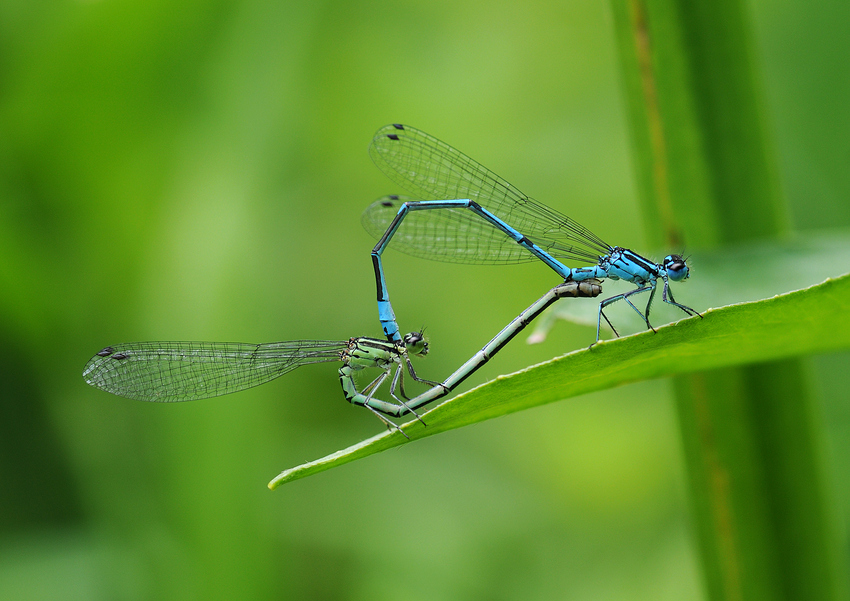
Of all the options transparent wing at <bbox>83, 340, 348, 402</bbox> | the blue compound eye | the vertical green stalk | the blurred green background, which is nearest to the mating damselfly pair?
transparent wing at <bbox>83, 340, 348, 402</bbox>

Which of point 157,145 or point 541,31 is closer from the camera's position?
point 157,145

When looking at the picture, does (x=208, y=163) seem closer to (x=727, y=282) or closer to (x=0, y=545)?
(x=0, y=545)

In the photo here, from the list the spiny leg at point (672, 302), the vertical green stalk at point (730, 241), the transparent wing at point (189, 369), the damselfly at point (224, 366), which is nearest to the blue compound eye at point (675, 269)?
the spiny leg at point (672, 302)

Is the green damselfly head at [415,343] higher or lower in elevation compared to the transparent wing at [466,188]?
lower

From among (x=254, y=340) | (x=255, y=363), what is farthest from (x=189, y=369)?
(x=254, y=340)

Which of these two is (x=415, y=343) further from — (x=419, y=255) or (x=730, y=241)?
(x=730, y=241)

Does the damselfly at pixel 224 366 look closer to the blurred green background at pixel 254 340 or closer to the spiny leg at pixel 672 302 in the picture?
the blurred green background at pixel 254 340

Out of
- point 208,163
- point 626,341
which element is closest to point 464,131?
point 208,163
